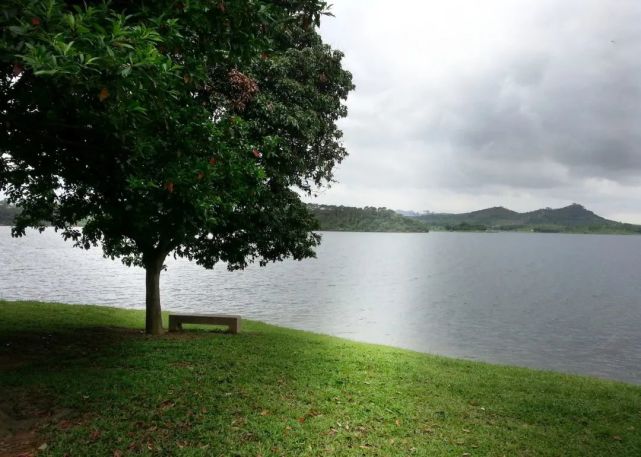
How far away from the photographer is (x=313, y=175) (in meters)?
19.4

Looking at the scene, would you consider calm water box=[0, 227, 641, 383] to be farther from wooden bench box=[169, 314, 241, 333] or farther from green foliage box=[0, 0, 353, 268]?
green foliage box=[0, 0, 353, 268]

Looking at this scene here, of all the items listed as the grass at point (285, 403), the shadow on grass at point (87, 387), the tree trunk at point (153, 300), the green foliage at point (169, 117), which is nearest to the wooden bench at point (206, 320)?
the tree trunk at point (153, 300)

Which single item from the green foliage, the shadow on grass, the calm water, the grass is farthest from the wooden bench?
the calm water

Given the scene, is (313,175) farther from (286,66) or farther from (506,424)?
(506,424)

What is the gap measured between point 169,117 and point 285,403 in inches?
243

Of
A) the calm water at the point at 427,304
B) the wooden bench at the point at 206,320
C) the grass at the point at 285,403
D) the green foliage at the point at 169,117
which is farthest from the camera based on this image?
Result: the calm water at the point at 427,304

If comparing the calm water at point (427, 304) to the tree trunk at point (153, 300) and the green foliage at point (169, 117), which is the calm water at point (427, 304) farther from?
the green foliage at point (169, 117)

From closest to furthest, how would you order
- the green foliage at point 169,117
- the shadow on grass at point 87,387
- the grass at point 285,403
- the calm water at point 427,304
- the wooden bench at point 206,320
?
the green foliage at point 169,117, the shadow on grass at point 87,387, the grass at point 285,403, the wooden bench at point 206,320, the calm water at point 427,304

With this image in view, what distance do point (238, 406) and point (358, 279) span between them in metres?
55.8

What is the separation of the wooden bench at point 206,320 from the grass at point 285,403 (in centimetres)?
287

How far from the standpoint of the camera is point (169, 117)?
311 inches

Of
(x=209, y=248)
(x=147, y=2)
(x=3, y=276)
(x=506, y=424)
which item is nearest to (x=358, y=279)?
(x=3, y=276)

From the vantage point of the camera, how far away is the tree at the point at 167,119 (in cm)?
456

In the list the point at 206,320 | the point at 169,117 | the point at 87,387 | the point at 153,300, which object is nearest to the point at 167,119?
the point at 169,117
